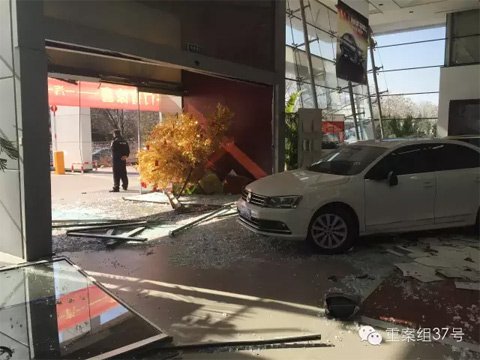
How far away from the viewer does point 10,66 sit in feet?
17.7

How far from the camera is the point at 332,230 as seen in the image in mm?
5910

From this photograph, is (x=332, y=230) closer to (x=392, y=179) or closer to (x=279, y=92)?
(x=392, y=179)

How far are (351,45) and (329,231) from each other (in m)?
10.3

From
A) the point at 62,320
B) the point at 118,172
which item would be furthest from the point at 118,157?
the point at 62,320

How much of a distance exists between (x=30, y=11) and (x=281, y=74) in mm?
7046

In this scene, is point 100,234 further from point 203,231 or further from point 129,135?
point 129,135

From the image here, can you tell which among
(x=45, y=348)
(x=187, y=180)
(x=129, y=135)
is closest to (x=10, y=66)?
(x=45, y=348)

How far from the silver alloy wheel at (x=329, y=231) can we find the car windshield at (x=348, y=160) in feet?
2.43

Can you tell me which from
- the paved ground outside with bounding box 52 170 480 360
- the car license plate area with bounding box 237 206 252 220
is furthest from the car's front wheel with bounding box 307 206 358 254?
the car license plate area with bounding box 237 206 252 220

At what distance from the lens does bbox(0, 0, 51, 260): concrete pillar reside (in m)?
5.33

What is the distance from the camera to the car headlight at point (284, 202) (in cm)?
577

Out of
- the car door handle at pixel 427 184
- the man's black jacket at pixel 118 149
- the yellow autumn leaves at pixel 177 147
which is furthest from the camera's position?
the man's black jacket at pixel 118 149

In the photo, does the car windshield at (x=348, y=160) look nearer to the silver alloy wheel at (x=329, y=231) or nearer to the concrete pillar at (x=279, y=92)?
the silver alloy wheel at (x=329, y=231)

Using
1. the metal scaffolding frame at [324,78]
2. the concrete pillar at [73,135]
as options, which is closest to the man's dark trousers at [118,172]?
the metal scaffolding frame at [324,78]
